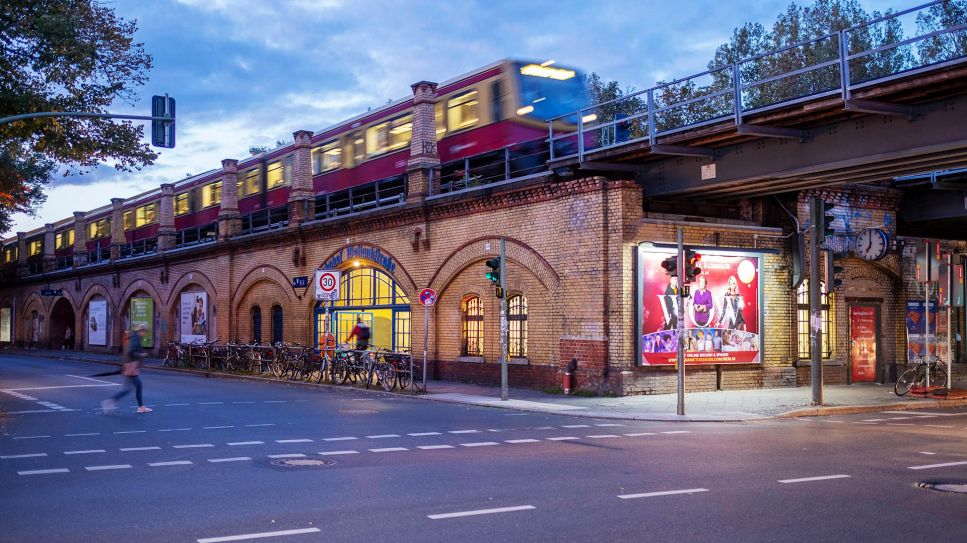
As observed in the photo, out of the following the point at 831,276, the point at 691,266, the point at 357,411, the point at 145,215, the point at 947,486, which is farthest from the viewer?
the point at 145,215

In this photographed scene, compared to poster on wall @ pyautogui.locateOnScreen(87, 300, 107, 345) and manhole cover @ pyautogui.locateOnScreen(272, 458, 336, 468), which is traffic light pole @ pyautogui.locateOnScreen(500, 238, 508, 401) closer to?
manhole cover @ pyautogui.locateOnScreen(272, 458, 336, 468)

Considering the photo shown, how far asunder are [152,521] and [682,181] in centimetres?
1598

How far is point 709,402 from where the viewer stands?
68.0ft

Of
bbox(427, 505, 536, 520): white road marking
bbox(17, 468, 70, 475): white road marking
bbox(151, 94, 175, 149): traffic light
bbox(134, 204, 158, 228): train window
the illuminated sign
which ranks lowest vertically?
bbox(427, 505, 536, 520): white road marking

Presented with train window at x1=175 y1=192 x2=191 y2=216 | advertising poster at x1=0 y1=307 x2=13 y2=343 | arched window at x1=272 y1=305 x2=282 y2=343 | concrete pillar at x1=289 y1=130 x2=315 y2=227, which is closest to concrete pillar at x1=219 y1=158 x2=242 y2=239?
arched window at x1=272 y1=305 x2=282 y2=343

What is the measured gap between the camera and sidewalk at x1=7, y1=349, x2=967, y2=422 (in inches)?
727

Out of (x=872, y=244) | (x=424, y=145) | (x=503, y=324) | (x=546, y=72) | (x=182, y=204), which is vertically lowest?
(x=503, y=324)

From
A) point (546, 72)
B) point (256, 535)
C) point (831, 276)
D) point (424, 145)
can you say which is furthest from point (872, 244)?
point (256, 535)

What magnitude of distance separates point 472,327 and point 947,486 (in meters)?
17.8

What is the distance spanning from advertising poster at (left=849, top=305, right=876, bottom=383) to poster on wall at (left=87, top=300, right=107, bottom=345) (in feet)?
145

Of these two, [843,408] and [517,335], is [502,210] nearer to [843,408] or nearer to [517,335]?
[517,335]

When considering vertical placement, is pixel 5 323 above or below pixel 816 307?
below

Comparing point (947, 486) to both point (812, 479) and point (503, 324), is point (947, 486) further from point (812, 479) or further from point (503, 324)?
point (503, 324)

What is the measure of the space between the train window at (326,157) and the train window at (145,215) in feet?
59.9
